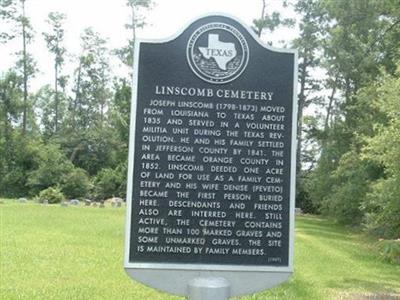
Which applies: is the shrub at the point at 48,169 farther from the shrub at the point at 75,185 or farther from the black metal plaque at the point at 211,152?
the black metal plaque at the point at 211,152

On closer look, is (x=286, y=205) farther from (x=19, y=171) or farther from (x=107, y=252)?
(x=19, y=171)

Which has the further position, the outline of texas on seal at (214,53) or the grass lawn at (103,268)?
the grass lawn at (103,268)

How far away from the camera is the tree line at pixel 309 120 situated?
873 inches

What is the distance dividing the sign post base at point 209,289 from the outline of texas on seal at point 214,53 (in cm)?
172

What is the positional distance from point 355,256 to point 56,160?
3223cm

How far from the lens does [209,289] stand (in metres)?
4.96

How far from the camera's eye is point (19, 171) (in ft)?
147

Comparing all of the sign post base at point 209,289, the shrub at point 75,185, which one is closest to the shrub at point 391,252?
the sign post base at point 209,289

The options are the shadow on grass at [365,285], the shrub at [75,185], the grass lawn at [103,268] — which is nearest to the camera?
the grass lawn at [103,268]

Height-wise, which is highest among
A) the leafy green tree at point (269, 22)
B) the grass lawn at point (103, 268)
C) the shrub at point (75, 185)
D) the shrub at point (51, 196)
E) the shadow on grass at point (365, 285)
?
the leafy green tree at point (269, 22)

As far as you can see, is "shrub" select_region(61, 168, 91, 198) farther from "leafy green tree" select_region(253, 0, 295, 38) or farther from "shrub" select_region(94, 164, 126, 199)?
"leafy green tree" select_region(253, 0, 295, 38)

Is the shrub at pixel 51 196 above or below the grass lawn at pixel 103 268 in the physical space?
above

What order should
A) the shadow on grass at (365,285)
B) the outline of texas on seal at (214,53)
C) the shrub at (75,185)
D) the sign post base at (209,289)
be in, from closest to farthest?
the sign post base at (209,289) < the outline of texas on seal at (214,53) < the shadow on grass at (365,285) < the shrub at (75,185)

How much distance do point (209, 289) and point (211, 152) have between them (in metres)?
1.15
